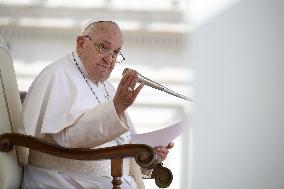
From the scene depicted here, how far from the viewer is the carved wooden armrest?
1.61 meters

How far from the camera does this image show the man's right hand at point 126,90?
164cm

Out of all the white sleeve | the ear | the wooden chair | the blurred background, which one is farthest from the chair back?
the blurred background

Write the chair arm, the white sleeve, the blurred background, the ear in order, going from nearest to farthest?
1. the chair arm
2. the white sleeve
3. the ear
4. the blurred background

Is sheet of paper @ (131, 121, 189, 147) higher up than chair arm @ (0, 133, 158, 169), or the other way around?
sheet of paper @ (131, 121, 189, 147)

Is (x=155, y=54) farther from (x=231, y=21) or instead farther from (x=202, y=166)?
(x=202, y=166)

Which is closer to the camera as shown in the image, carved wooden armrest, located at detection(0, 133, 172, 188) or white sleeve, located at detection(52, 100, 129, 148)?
carved wooden armrest, located at detection(0, 133, 172, 188)

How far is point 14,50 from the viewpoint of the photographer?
4.30 metres

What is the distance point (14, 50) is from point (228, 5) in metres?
2.93

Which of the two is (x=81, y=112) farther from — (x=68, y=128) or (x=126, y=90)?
(x=126, y=90)

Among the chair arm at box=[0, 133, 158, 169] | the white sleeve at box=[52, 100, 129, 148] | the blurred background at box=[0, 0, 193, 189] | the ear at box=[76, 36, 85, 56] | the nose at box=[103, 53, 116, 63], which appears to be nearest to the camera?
the chair arm at box=[0, 133, 158, 169]

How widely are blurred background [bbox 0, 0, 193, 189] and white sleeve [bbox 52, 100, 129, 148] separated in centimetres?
240

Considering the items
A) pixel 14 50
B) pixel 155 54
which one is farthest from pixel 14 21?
pixel 155 54

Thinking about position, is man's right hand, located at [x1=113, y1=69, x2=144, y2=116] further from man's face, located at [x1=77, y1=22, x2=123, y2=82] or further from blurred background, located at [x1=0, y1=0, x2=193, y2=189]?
blurred background, located at [x1=0, y1=0, x2=193, y2=189]

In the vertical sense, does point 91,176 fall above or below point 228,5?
below
